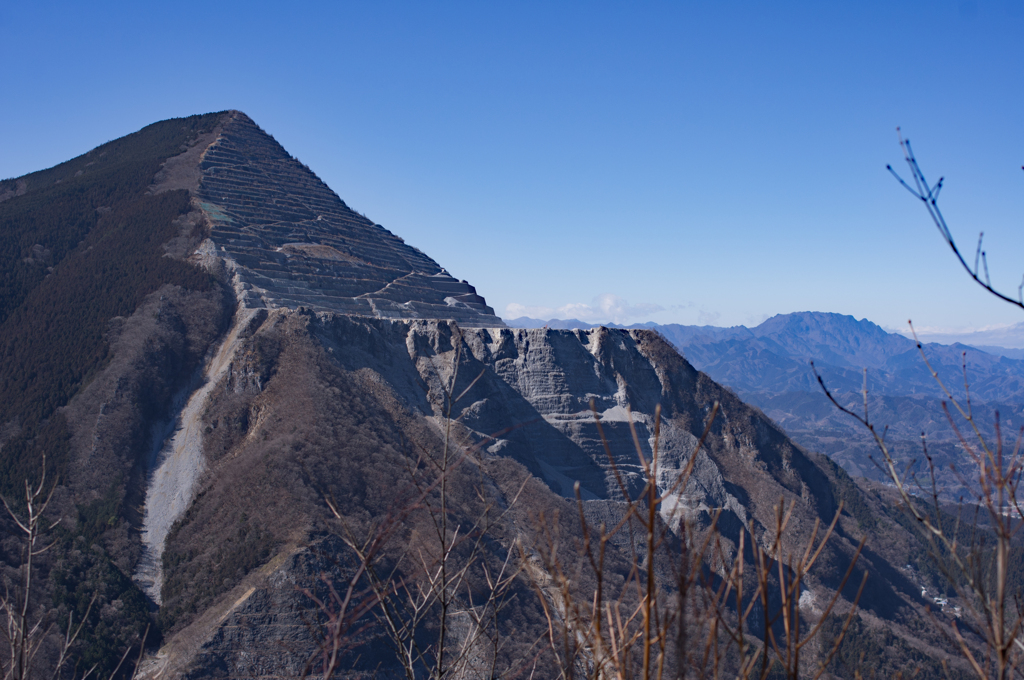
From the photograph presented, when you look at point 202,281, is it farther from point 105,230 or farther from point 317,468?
point 317,468

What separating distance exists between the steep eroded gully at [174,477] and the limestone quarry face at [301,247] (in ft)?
29.5

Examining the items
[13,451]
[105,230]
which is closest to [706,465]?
[13,451]

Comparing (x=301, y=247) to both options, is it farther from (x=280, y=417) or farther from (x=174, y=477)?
(x=174, y=477)

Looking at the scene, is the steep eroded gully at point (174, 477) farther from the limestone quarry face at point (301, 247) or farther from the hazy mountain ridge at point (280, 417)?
the limestone quarry face at point (301, 247)

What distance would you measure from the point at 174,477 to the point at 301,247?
3297 cm

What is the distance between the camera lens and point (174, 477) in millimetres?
39344

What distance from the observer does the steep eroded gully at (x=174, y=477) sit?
33500 millimetres

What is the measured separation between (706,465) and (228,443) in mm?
42181

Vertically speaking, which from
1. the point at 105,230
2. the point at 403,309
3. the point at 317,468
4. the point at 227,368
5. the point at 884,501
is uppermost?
the point at 105,230

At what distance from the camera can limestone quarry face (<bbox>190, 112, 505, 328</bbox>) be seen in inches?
2322

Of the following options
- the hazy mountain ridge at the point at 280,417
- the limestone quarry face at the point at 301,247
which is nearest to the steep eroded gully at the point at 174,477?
the hazy mountain ridge at the point at 280,417

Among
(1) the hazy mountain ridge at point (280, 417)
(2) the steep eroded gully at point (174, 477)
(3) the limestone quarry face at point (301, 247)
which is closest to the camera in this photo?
(1) the hazy mountain ridge at point (280, 417)

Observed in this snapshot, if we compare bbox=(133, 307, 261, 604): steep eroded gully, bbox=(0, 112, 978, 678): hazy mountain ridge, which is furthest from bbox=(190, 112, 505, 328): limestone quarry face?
bbox=(133, 307, 261, 604): steep eroded gully

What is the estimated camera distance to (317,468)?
119 ft
